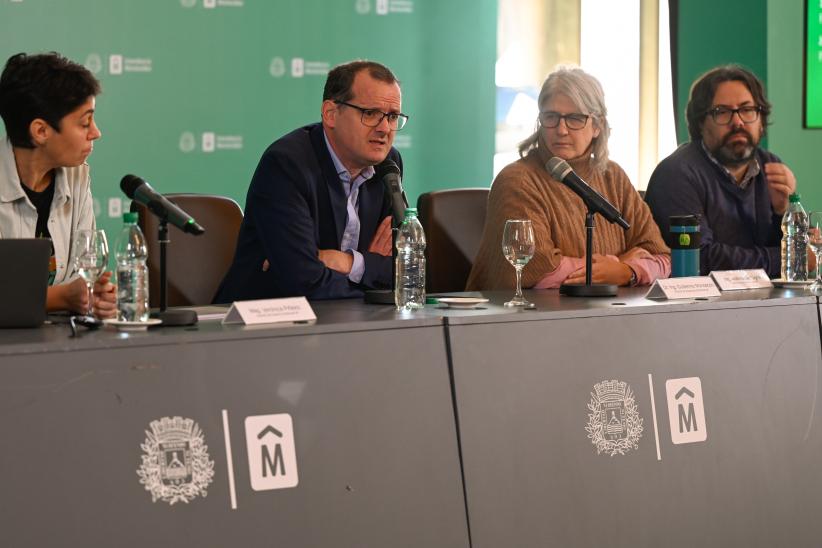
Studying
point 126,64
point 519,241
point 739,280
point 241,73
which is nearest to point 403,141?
point 241,73

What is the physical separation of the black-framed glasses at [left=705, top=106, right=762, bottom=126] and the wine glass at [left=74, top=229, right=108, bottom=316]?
2216mm

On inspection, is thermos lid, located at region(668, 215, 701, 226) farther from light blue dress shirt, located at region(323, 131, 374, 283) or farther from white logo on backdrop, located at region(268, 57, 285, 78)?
white logo on backdrop, located at region(268, 57, 285, 78)

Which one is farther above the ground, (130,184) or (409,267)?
(130,184)

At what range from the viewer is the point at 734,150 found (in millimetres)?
3510

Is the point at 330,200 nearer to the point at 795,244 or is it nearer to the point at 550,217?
the point at 550,217

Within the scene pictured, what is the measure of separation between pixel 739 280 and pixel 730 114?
1054 millimetres

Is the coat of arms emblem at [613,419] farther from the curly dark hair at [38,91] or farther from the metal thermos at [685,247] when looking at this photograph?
the curly dark hair at [38,91]

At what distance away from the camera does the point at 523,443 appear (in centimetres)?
199

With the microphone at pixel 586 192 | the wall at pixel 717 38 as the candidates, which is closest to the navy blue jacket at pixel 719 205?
the microphone at pixel 586 192

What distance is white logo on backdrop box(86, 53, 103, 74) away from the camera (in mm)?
4691

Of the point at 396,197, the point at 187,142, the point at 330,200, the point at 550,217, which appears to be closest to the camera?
the point at 396,197

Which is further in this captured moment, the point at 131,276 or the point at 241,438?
the point at 131,276

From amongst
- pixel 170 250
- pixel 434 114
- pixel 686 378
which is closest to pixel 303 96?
pixel 434 114

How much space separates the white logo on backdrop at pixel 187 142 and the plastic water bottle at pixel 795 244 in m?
2.77
